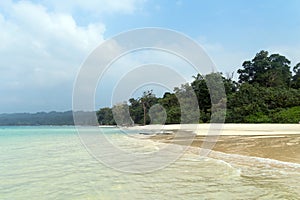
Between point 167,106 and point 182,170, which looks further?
point 167,106

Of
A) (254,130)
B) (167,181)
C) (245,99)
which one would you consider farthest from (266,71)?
(167,181)

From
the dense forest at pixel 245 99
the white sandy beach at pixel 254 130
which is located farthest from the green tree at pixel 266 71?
the white sandy beach at pixel 254 130

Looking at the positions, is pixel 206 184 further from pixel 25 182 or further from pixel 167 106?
pixel 167 106

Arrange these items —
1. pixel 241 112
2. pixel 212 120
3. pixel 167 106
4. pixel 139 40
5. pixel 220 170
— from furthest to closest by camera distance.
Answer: pixel 167 106 < pixel 212 120 < pixel 241 112 < pixel 139 40 < pixel 220 170

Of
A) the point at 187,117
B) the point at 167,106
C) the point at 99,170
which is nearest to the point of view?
the point at 99,170

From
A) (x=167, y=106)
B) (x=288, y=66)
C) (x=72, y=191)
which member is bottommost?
(x=72, y=191)

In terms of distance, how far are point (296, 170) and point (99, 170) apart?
16.4ft

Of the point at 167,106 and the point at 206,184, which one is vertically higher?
the point at 167,106

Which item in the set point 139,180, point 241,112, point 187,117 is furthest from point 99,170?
point 187,117

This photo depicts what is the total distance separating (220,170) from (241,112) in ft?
79.9

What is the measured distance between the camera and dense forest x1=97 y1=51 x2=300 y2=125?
2823 cm

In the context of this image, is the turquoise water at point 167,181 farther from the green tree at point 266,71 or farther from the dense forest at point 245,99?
the green tree at point 266,71

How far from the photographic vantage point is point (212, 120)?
32.3m

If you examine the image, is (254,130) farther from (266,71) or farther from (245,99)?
(266,71)
